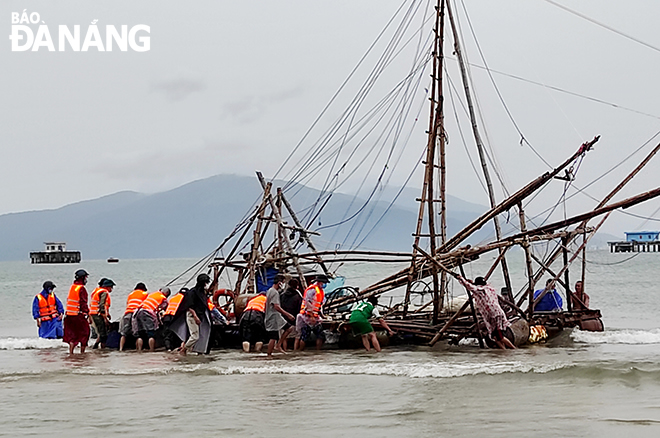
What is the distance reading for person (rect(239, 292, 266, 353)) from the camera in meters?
17.2

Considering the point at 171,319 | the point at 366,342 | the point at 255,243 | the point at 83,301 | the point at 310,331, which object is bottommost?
the point at 366,342

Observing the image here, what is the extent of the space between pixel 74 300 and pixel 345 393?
6763mm

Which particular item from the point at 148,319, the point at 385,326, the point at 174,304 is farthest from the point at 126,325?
the point at 385,326

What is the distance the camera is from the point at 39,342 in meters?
20.9

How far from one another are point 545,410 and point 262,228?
12.6 metres

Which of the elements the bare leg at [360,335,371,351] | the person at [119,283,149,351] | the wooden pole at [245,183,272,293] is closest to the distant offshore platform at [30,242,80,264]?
the wooden pole at [245,183,272,293]

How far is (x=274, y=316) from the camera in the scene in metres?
16.8

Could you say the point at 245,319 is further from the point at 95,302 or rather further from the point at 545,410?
the point at 545,410

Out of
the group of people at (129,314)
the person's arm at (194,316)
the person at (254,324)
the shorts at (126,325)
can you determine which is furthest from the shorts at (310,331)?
the shorts at (126,325)

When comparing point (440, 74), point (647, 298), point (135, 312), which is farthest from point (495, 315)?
point (647, 298)

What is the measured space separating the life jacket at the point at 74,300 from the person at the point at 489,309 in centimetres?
734

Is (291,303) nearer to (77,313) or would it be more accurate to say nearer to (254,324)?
(254,324)

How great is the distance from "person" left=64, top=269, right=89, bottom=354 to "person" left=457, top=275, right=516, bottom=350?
24.0ft

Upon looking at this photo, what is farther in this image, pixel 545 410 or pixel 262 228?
pixel 262 228
